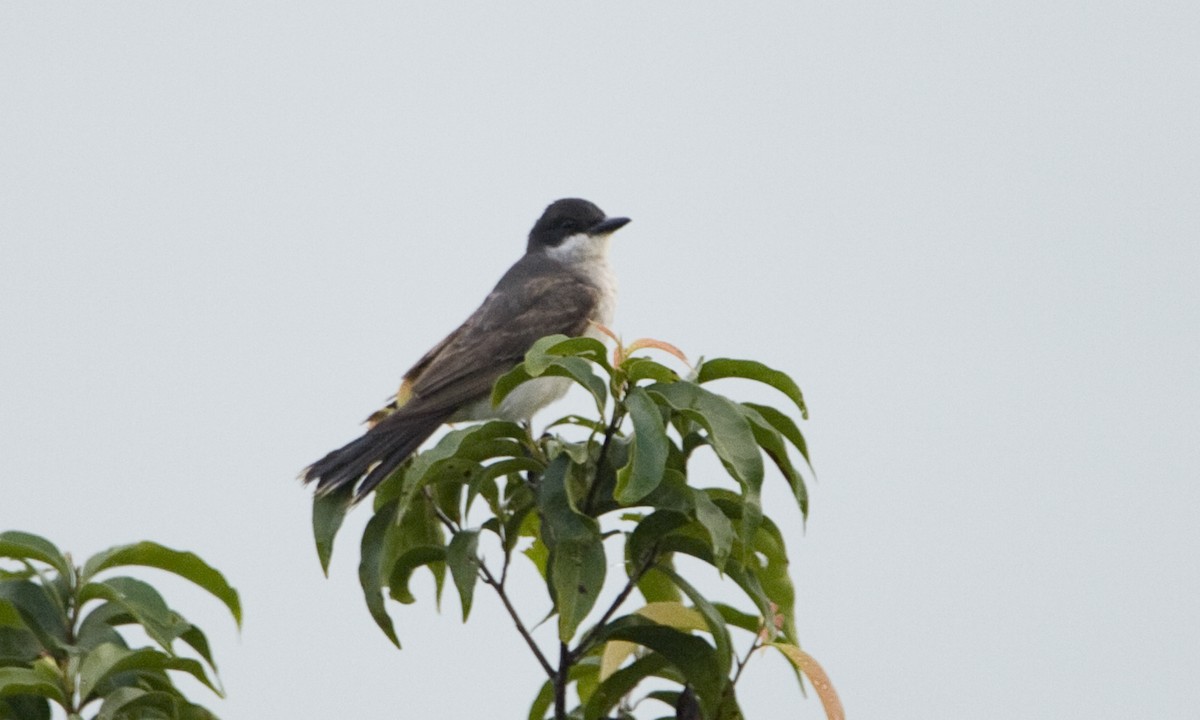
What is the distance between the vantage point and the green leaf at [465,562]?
363 centimetres

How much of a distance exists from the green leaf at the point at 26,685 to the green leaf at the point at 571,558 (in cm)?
100

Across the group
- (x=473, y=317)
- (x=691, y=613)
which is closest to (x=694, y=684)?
(x=691, y=613)

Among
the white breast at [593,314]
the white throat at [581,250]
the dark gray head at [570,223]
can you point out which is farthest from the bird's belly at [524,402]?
the dark gray head at [570,223]

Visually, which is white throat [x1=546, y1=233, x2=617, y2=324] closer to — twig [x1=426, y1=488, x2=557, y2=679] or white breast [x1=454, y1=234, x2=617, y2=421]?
white breast [x1=454, y1=234, x2=617, y2=421]

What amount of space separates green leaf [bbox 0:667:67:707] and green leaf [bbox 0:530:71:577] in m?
0.25

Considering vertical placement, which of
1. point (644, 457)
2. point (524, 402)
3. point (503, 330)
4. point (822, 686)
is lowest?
point (822, 686)

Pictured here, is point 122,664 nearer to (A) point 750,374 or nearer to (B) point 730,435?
(B) point 730,435

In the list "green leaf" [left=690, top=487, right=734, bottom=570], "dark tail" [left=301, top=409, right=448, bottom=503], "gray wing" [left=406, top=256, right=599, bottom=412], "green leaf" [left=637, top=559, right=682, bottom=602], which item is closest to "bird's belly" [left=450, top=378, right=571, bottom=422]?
"gray wing" [left=406, top=256, right=599, bottom=412]

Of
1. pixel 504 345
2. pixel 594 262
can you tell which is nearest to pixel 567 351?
pixel 504 345

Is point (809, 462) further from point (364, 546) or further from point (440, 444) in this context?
point (364, 546)

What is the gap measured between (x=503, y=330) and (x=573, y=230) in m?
1.44

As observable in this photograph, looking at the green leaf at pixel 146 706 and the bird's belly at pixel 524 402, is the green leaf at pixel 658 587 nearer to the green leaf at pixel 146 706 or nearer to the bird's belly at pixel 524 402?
the green leaf at pixel 146 706

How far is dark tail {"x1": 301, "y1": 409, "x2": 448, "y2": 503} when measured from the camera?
16.2 ft

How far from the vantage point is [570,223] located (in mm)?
8703
